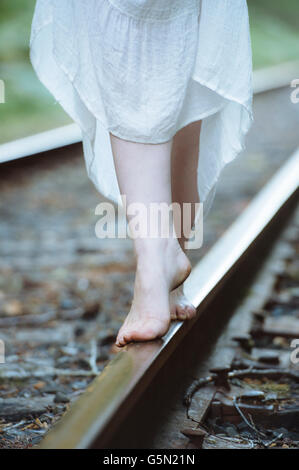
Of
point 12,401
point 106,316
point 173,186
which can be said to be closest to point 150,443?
point 12,401

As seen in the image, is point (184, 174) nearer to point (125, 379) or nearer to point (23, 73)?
point (125, 379)

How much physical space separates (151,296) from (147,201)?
219mm

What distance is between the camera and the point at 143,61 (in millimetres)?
1484

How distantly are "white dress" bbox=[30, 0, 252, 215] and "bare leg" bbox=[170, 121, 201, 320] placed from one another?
0.12 metres

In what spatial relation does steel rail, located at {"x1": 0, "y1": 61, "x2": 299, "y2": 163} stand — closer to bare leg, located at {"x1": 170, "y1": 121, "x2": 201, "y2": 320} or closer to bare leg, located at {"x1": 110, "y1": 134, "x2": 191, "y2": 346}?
bare leg, located at {"x1": 170, "y1": 121, "x2": 201, "y2": 320}

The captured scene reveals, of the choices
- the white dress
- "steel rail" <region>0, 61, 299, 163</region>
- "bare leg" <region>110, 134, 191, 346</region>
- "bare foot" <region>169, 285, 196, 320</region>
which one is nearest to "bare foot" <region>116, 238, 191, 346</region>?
"bare leg" <region>110, 134, 191, 346</region>

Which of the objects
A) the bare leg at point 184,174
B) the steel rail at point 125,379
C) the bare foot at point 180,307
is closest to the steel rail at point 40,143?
the steel rail at point 125,379

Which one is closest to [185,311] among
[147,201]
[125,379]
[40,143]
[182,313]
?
[182,313]

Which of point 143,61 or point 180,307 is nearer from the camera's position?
point 143,61

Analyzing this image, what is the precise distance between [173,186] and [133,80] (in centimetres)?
41

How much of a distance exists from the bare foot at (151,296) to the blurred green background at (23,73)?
346cm

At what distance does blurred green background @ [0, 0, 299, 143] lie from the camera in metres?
10.4

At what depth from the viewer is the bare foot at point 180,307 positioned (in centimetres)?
169

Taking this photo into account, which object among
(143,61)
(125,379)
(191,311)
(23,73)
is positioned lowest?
(23,73)
